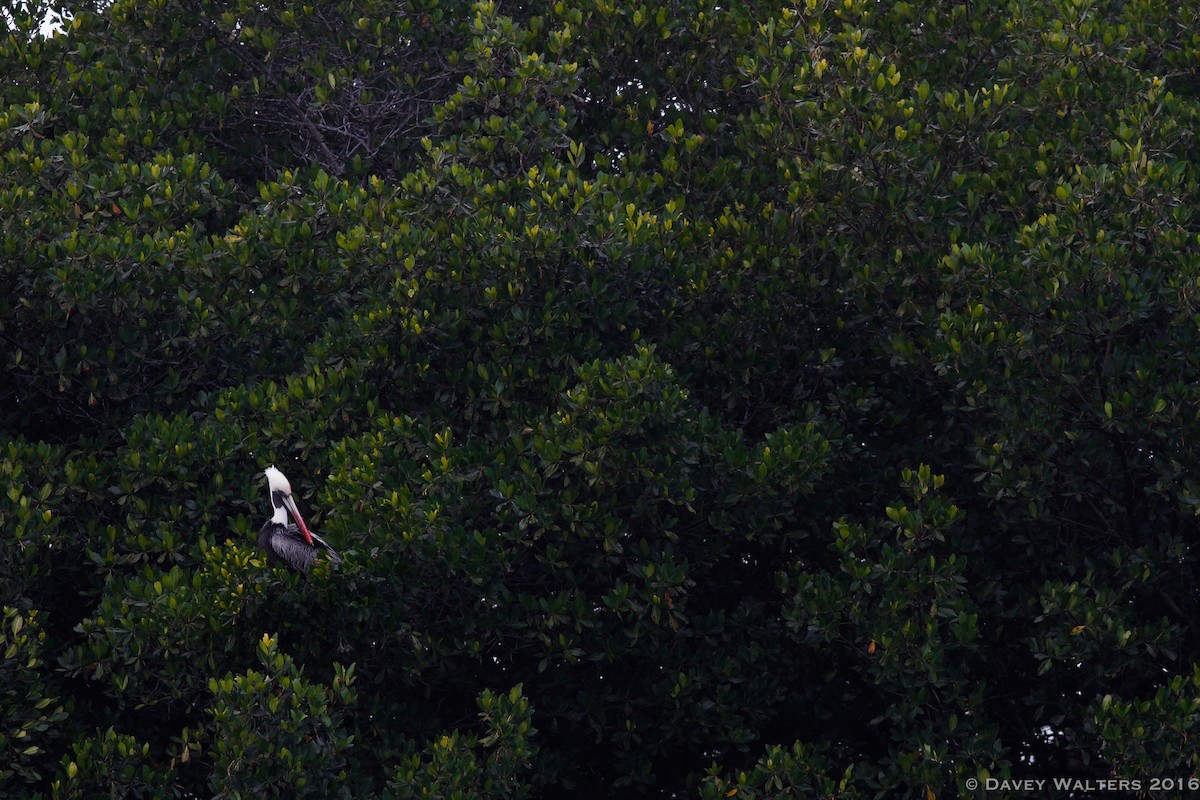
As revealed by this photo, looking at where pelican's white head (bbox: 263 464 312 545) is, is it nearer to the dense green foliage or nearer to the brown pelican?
the brown pelican

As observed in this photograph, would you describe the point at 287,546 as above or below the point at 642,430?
below

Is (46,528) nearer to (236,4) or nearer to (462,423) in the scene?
(462,423)

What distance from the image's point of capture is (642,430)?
10.4 m

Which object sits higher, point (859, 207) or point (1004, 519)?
point (859, 207)

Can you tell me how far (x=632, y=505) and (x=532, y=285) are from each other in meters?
2.08

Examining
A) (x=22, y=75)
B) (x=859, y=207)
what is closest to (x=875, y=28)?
(x=859, y=207)

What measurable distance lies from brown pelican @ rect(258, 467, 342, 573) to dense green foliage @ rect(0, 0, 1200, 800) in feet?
0.48

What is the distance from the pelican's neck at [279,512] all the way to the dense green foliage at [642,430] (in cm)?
10

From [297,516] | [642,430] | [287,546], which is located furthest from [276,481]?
[642,430]

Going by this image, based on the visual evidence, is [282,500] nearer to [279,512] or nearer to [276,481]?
[279,512]

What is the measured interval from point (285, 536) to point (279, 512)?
0.18 metres

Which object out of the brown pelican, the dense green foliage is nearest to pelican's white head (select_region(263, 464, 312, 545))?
the brown pelican

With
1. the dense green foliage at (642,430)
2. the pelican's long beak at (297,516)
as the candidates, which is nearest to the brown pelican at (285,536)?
the pelican's long beak at (297,516)

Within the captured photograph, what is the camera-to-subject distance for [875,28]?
13570mm
